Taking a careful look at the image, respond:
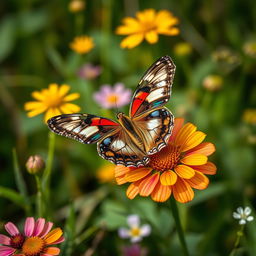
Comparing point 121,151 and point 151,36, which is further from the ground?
point 151,36

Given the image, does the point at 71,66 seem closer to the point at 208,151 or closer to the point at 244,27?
the point at 244,27

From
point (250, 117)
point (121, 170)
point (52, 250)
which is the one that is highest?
point (250, 117)

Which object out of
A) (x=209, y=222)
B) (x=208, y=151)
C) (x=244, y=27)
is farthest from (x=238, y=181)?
(x=244, y=27)

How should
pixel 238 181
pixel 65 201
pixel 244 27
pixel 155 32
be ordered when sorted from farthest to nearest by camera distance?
pixel 244 27 < pixel 65 201 < pixel 238 181 < pixel 155 32

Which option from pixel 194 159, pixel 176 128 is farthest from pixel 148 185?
pixel 176 128

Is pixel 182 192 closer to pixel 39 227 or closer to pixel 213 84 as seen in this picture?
pixel 39 227

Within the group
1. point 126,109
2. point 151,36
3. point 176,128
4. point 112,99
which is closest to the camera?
point 176,128
